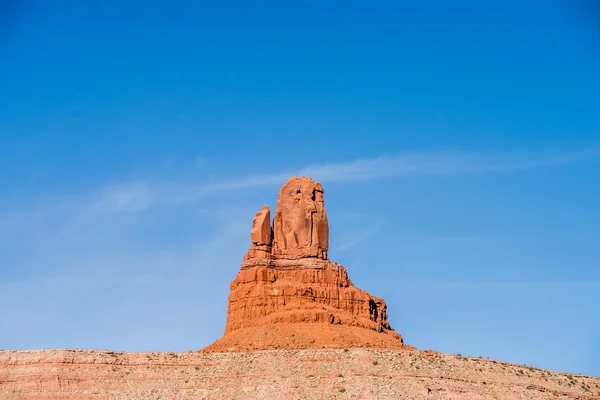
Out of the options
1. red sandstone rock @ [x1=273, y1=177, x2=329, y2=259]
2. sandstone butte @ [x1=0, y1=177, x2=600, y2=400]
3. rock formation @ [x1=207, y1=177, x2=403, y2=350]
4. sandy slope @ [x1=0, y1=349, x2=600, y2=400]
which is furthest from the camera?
red sandstone rock @ [x1=273, y1=177, x2=329, y2=259]

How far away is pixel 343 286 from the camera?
125 metres

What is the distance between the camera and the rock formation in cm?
11712

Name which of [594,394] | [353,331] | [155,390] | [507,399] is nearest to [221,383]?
[155,390]

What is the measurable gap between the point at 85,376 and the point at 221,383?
10.7 meters

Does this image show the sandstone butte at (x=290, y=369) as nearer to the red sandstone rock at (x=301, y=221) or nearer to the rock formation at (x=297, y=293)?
the rock formation at (x=297, y=293)

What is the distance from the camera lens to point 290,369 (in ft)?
356

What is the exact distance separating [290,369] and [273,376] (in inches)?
58.6

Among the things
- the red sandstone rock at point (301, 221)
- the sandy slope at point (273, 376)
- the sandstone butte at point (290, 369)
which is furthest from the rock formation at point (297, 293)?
the sandy slope at point (273, 376)

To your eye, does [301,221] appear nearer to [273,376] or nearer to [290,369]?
[290,369]

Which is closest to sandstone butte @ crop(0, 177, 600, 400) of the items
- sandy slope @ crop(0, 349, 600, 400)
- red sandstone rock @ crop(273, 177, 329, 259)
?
sandy slope @ crop(0, 349, 600, 400)

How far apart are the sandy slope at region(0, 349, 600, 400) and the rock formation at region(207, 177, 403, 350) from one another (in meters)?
5.27

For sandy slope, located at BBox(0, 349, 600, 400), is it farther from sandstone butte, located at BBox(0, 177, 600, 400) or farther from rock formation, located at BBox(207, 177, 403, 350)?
rock formation, located at BBox(207, 177, 403, 350)

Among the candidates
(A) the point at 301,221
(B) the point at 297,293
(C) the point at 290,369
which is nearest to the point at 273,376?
(C) the point at 290,369

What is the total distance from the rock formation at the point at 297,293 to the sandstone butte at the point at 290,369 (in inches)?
6.1
